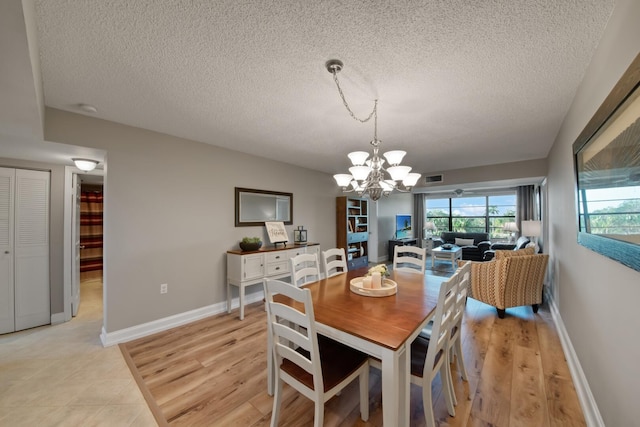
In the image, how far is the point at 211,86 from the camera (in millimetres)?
1922

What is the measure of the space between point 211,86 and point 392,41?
136 cm

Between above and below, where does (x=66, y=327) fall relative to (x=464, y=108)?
below

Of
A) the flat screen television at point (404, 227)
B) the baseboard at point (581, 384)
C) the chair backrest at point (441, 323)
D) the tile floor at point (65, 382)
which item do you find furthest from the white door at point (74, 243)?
the flat screen television at point (404, 227)

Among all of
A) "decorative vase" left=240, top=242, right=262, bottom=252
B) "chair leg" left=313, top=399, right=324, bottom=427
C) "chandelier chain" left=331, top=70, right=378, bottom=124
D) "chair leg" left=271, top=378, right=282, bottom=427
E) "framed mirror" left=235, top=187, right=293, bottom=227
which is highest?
"chandelier chain" left=331, top=70, right=378, bottom=124

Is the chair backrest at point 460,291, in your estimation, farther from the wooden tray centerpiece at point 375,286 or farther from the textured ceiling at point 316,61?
the textured ceiling at point 316,61

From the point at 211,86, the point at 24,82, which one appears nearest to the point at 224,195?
the point at 211,86

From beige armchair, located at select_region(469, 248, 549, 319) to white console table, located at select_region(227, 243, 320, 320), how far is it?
287cm

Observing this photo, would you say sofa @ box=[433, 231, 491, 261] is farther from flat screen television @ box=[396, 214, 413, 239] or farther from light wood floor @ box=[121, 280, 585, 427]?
light wood floor @ box=[121, 280, 585, 427]

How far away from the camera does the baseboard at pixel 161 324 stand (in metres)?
2.59

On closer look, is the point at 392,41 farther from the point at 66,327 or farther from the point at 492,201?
the point at 492,201

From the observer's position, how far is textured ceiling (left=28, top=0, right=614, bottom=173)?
1.24 meters

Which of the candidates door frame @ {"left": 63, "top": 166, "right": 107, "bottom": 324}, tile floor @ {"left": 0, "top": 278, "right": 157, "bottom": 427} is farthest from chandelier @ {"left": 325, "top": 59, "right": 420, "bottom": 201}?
door frame @ {"left": 63, "top": 166, "right": 107, "bottom": 324}

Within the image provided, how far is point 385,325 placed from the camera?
1.39 m

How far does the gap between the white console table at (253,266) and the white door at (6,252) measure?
2.39m
